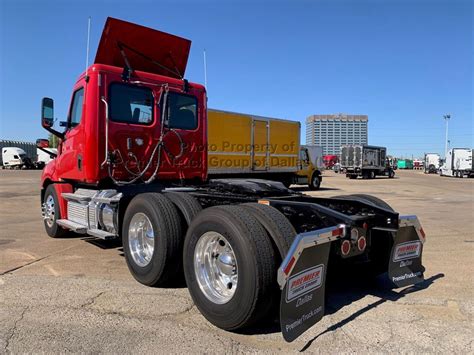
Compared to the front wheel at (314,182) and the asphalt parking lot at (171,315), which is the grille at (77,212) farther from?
the front wheel at (314,182)

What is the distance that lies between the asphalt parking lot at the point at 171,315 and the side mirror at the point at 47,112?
2078 mm

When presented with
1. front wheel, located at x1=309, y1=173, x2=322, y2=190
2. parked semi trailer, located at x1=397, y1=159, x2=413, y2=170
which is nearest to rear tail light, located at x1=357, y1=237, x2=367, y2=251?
front wheel, located at x1=309, y1=173, x2=322, y2=190

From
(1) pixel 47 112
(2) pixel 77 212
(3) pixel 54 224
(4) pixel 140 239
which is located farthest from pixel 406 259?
(3) pixel 54 224

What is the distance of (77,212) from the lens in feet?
21.2

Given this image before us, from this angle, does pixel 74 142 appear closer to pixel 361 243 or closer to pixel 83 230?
pixel 83 230

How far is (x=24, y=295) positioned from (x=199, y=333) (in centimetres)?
211

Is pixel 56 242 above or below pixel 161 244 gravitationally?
below

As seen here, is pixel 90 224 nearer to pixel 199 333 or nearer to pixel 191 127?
pixel 191 127

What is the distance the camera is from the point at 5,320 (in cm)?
371

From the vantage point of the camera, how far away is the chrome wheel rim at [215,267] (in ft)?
12.2

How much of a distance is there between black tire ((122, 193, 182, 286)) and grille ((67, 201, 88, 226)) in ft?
6.05

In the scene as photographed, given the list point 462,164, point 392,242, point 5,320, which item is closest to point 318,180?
point 392,242

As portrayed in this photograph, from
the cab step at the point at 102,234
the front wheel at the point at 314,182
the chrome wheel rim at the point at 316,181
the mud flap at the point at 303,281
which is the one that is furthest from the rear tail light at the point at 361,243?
the chrome wheel rim at the point at 316,181

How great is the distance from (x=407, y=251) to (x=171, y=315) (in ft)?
8.23
